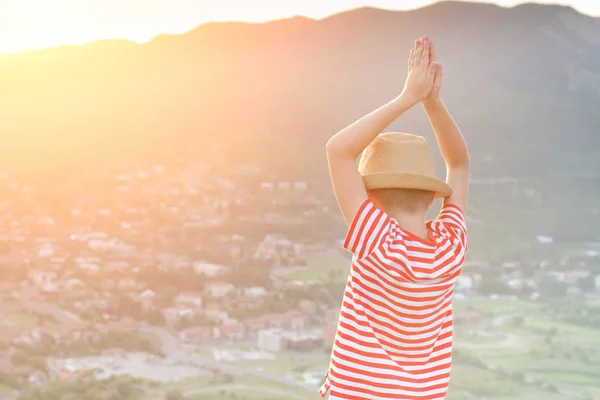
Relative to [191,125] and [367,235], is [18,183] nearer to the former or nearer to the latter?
[191,125]

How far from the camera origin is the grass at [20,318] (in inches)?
139

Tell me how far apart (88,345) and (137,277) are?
0.40 m

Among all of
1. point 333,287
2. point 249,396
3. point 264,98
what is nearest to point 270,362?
point 249,396

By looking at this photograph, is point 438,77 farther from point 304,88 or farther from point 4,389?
point 304,88

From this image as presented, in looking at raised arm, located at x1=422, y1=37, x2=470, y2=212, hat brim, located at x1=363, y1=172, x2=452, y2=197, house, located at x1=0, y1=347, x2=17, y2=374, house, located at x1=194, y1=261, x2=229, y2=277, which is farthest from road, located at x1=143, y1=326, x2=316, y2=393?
hat brim, located at x1=363, y1=172, x2=452, y2=197

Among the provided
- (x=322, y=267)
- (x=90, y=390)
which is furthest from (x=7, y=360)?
(x=322, y=267)

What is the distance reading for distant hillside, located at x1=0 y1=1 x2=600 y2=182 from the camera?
3777 mm

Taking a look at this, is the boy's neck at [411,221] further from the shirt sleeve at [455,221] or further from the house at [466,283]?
the house at [466,283]

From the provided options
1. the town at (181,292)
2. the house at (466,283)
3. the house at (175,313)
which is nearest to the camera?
the town at (181,292)

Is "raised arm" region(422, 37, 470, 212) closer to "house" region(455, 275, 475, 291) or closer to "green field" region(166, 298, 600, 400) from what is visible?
"green field" region(166, 298, 600, 400)

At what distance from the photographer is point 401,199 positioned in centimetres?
80

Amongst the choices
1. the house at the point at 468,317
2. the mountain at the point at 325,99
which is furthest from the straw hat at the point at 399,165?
the house at the point at 468,317

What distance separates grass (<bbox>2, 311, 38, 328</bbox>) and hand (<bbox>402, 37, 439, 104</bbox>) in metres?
3.19

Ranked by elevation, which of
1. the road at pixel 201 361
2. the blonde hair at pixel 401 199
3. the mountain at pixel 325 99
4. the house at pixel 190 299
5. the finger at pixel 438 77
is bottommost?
the road at pixel 201 361
